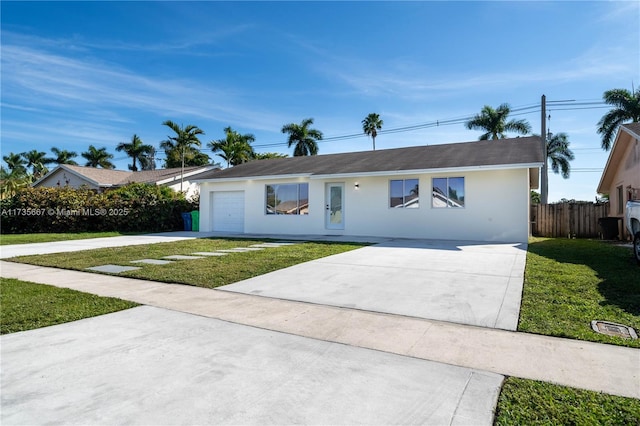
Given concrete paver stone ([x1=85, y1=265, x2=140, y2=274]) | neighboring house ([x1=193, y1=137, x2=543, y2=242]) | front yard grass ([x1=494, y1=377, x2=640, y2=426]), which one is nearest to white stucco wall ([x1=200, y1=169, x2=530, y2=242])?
neighboring house ([x1=193, y1=137, x2=543, y2=242])

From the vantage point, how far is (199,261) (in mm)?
7984

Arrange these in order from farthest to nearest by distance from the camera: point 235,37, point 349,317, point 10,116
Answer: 1. point 10,116
2. point 235,37
3. point 349,317

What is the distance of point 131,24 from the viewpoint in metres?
11.8

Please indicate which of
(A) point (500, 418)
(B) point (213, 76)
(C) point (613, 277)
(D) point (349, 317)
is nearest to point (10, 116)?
(B) point (213, 76)

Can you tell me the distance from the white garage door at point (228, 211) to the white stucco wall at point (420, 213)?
63cm

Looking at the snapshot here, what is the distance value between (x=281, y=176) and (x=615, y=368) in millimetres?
13141

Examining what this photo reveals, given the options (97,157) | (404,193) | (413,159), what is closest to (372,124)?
(413,159)

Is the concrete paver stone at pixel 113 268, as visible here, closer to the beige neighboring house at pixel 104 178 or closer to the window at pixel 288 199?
the window at pixel 288 199

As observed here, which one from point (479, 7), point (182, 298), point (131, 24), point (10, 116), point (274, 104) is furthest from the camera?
point (274, 104)

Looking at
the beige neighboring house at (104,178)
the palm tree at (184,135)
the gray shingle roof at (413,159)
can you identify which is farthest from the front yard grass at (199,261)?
the palm tree at (184,135)

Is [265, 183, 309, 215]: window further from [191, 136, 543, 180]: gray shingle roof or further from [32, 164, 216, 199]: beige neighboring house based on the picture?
[32, 164, 216, 199]: beige neighboring house

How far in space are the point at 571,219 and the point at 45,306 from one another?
17.4 meters

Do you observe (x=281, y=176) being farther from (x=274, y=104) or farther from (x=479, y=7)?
(x=274, y=104)

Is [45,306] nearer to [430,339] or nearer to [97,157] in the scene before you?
[430,339]
